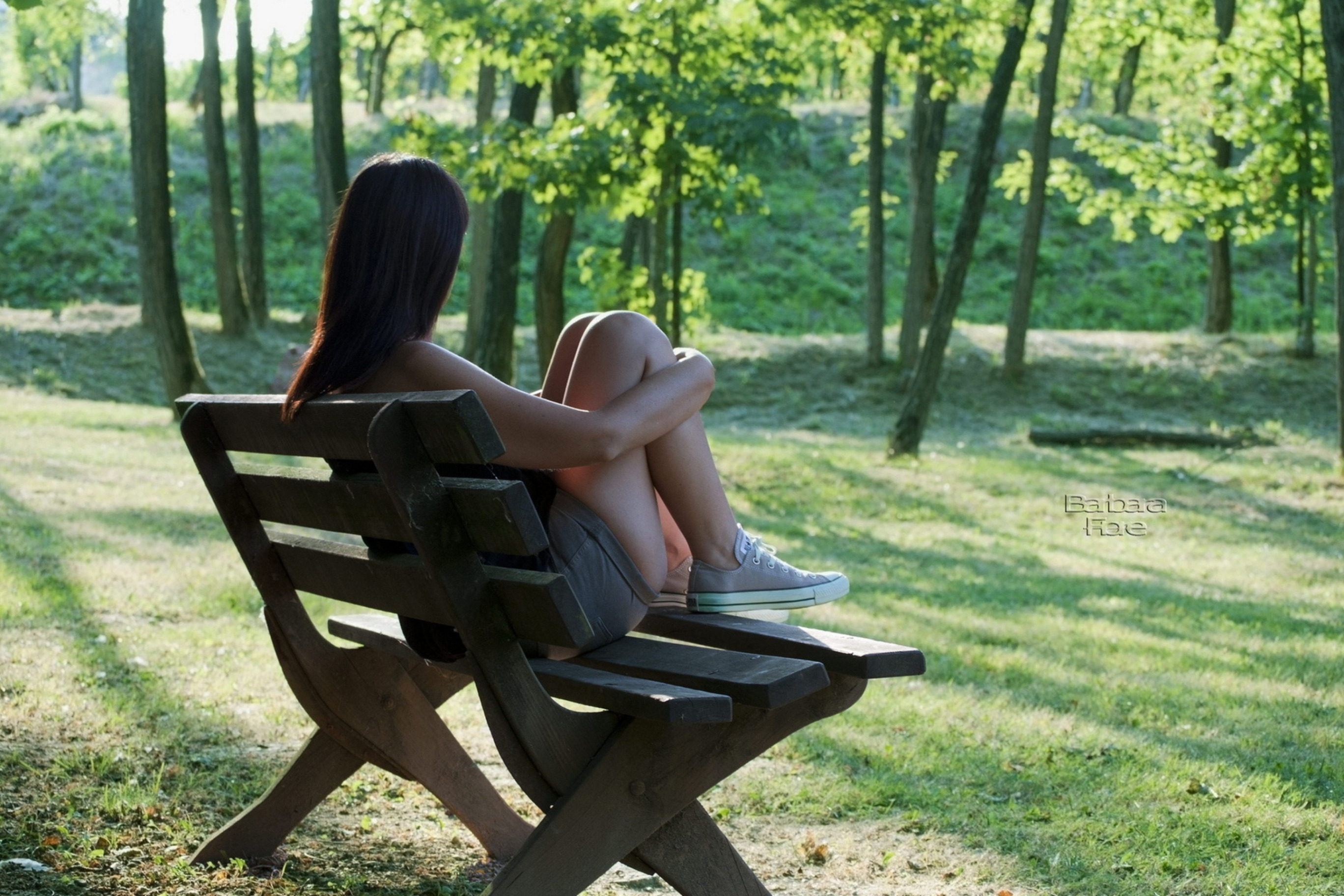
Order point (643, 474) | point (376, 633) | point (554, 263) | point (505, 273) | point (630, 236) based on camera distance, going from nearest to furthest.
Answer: point (643, 474) → point (376, 633) → point (505, 273) → point (554, 263) → point (630, 236)

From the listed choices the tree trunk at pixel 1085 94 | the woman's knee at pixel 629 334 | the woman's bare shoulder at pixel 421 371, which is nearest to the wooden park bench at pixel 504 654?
the woman's bare shoulder at pixel 421 371

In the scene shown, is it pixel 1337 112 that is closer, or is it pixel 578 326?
pixel 578 326

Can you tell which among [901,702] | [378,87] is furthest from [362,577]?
[378,87]

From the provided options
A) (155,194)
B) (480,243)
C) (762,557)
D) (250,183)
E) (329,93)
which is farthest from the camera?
(250,183)

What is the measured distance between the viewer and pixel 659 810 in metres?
2.51

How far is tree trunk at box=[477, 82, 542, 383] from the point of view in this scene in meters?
13.5

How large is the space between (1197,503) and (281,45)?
41.4m

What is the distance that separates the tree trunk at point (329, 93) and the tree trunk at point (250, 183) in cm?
661

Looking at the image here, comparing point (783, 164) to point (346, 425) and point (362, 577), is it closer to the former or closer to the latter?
point (362, 577)

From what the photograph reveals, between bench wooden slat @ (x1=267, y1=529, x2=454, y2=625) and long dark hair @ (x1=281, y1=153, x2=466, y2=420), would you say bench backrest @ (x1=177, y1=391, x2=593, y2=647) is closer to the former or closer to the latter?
bench wooden slat @ (x1=267, y1=529, x2=454, y2=625)

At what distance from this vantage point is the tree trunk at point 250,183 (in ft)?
65.6

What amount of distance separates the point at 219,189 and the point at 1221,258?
1560 cm

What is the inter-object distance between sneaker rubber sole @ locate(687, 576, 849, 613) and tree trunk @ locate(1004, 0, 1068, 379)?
45.5 feet

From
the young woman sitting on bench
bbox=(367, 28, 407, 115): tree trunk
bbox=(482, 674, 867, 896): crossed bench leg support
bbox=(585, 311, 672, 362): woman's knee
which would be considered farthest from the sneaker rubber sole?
bbox=(367, 28, 407, 115): tree trunk
